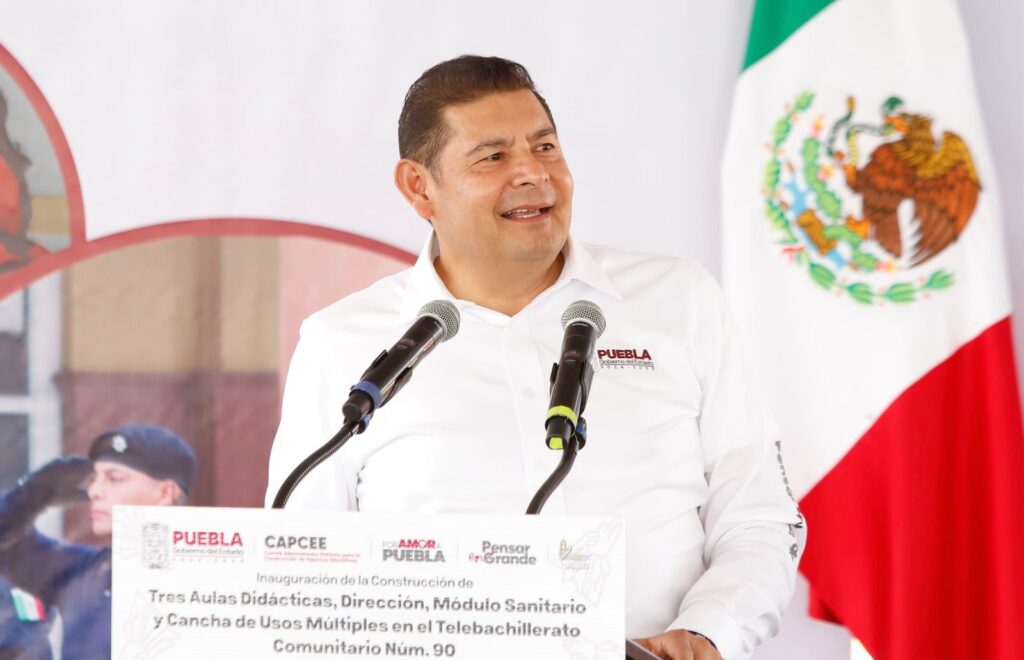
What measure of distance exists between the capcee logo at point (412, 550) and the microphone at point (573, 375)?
0.69 ft

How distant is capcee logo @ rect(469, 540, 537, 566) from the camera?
1224mm

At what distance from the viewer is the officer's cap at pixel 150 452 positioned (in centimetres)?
298

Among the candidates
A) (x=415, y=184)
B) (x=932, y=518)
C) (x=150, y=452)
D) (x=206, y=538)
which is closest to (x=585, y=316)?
(x=206, y=538)

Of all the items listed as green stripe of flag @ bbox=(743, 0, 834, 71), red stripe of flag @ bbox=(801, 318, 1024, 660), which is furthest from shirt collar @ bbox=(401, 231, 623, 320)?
red stripe of flag @ bbox=(801, 318, 1024, 660)

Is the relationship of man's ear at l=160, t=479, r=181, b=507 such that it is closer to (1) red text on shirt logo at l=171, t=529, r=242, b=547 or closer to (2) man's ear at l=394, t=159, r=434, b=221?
(2) man's ear at l=394, t=159, r=434, b=221

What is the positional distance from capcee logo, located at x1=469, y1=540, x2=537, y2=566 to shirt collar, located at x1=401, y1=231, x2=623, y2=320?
Answer: 106 centimetres

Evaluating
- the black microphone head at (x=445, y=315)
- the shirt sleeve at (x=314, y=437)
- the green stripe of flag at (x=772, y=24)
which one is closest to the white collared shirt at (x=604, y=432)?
the shirt sleeve at (x=314, y=437)

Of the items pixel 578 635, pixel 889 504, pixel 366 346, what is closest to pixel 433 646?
pixel 578 635

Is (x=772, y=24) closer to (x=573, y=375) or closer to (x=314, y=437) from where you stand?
(x=314, y=437)

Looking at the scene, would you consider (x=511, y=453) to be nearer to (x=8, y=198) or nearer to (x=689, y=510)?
(x=689, y=510)

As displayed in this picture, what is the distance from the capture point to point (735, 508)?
2.08m

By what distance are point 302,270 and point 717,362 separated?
1250mm

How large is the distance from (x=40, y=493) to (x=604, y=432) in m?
1.69

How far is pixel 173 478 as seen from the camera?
3.00 meters
